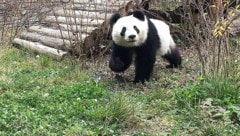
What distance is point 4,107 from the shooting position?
4820 mm

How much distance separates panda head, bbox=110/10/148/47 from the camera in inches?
246

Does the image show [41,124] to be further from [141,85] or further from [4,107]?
[141,85]

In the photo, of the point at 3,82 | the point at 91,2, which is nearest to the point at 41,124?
the point at 3,82

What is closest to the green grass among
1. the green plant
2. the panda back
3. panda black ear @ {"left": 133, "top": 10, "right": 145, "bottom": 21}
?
the green plant

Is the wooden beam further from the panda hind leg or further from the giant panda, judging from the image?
the panda hind leg

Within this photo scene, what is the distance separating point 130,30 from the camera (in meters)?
6.26

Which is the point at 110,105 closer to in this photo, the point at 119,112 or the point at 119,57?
the point at 119,112

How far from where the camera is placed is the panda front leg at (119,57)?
6.55 meters

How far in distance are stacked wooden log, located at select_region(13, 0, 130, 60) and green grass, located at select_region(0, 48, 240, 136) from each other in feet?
3.31

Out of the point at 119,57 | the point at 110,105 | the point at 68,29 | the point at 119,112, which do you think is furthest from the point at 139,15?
the point at 119,112

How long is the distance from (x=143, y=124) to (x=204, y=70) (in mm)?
1461

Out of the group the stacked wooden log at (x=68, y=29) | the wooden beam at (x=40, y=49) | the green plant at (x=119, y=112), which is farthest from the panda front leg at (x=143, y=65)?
the green plant at (x=119, y=112)

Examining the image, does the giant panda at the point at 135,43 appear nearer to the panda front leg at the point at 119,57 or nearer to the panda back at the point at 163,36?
the panda front leg at the point at 119,57

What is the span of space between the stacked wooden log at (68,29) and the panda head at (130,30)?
1.14 meters
